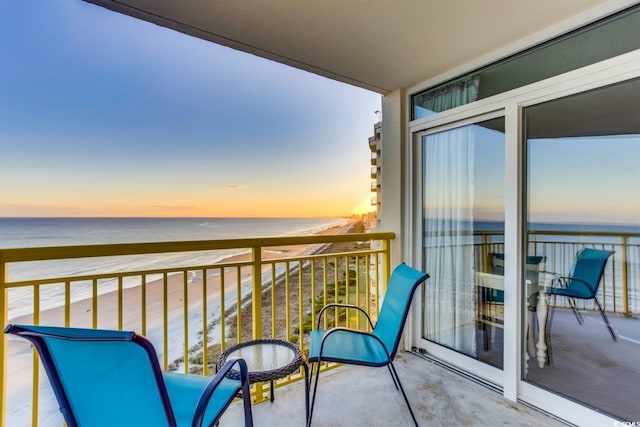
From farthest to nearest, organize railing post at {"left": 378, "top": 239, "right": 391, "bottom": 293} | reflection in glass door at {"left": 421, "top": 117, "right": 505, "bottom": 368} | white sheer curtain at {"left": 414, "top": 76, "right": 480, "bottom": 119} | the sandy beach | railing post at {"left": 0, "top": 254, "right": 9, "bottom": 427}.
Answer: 1. railing post at {"left": 378, "top": 239, "right": 391, "bottom": 293}
2. white sheer curtain at {"left": 414, "top": 76, "right": 480, "bottom": 119}
3. reflection in glass door at {"left": 421, "top": 117, "right": 505, "bottom": 368}
4. the sandy beach
5. railing post at {"left": 0, "top": 254, "right": 9, "bottom": 427}

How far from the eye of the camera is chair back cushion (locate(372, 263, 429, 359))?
1766mm

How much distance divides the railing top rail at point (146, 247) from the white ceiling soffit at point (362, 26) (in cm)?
133

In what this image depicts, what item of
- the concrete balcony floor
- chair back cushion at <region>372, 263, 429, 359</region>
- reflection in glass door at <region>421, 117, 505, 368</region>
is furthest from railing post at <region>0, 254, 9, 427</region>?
reflection in glass door at <region>421, 117, 505, 368</region>

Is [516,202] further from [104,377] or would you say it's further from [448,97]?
[104,377]

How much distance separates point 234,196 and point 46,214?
5821 millimetres

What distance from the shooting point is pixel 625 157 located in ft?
4.94

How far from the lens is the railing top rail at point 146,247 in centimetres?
131

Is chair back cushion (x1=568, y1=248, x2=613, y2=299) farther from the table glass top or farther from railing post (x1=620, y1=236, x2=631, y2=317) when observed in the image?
the table glass top

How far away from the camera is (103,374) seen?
0.91 meters

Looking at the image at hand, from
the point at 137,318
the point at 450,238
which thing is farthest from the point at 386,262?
the point at 137,318

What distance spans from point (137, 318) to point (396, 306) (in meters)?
5.38

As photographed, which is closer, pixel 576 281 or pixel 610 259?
pixel 610 259

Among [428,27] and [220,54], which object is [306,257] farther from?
[220,54]

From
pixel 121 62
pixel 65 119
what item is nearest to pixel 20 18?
pixel 121 62
